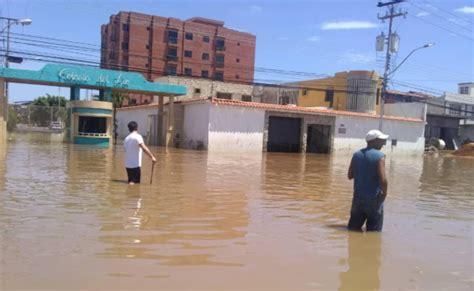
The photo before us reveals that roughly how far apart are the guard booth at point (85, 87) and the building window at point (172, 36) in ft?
188

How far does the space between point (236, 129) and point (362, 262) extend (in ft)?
85.5

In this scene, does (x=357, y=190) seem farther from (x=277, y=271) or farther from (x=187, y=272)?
(x=187, y=272)

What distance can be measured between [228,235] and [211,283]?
2.01 m

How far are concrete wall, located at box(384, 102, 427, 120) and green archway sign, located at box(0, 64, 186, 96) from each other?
23180 millimetres

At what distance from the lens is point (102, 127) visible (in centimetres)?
3022

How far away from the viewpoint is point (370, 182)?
21.7ft

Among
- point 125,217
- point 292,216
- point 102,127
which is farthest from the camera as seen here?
point 102,127

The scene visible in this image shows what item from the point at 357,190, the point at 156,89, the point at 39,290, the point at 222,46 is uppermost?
the point at 222,46

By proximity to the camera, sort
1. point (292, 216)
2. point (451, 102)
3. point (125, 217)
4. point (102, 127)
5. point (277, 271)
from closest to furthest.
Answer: point (277, 271) < point (125, 217) < point (292, 216) < point (102, 127) < point (451, 102)

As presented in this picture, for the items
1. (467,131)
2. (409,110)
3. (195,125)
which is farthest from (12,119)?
(467,131)

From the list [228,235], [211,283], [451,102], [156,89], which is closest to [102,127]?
[156,89]

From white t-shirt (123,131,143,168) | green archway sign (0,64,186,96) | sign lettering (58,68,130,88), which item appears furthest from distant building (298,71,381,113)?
white t-shirt (123,131,143,168)

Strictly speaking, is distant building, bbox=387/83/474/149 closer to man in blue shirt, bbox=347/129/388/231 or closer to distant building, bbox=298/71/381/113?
distant building, bbox=298/71/381/113

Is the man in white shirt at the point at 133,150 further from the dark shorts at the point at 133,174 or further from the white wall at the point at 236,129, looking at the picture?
the white wall at the point at 236,129
